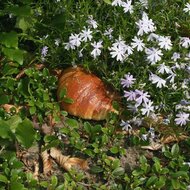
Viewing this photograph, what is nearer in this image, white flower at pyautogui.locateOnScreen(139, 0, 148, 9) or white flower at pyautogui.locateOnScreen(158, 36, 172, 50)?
white flower at pyautogui.locateOnScreen(158, 36, 172, 50)

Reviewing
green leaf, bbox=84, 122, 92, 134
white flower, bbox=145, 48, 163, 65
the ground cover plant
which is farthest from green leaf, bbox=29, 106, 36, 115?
white flower, bbox=145, 48, 163, 65

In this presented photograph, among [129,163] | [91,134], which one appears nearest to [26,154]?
[91,134]

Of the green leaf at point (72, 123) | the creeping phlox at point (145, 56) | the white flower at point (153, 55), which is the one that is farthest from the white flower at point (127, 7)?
the green leaf at point (72, 123)

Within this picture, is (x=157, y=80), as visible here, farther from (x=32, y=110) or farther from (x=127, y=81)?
(x=32, y=110)

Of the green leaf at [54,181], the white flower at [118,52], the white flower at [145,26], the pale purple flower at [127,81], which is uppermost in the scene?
the white flower at [145,26]

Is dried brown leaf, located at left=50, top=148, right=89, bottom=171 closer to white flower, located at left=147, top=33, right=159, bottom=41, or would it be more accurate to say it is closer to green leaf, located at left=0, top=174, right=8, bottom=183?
green leaf, located at left=0, top=174, right=8, bottom=183

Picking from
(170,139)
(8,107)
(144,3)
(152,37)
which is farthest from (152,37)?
(8,107)

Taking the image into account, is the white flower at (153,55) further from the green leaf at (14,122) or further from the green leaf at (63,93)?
the green leaf at (14,122)

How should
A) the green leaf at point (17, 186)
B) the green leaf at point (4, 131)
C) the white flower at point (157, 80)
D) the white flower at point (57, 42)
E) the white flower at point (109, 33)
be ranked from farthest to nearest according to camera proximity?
the white flower at point (57, 42)
the white flower at point (109, 33)
the white flower at point (157, 80)
the green leaf at point (4, 131)
the green leaf at point (17, 186)

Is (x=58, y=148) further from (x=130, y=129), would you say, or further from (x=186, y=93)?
(x=186, y=93)
